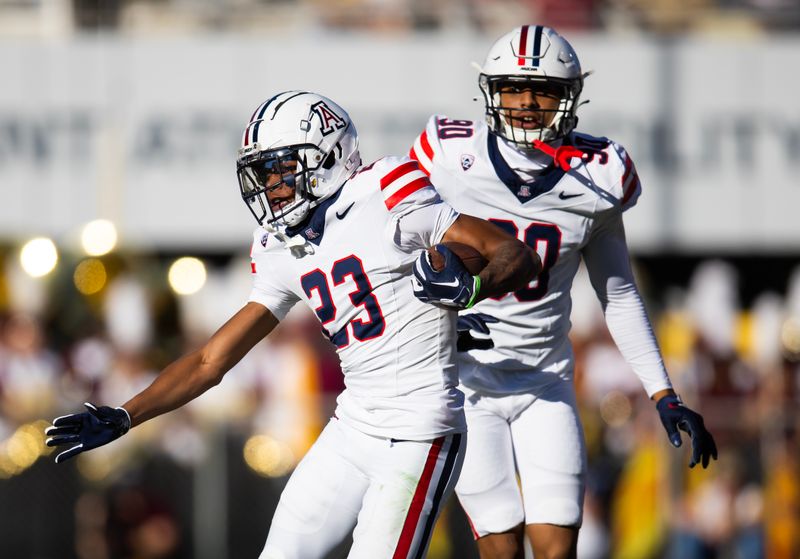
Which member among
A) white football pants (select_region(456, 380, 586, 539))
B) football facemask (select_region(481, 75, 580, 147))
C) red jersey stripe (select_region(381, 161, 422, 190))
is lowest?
white football pants (select_region(456, 380, 586, 539))

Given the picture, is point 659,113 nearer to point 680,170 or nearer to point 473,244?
point 680,170

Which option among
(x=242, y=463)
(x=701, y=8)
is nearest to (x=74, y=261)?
(x=242, y=463)

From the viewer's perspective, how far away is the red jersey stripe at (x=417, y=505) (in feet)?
14.5

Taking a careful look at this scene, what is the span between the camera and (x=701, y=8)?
1412 centimetres

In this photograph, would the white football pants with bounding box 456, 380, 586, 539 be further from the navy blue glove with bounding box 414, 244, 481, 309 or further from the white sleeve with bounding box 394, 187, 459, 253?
the navy blue glove with bounding box 414, 244, 481, 309

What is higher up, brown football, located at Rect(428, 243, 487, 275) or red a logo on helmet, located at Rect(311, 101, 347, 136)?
red a logo on helmet, located at Rect(311, 101, 347, 136)

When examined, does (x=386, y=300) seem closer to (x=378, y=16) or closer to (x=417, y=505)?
(x=417, y=505)

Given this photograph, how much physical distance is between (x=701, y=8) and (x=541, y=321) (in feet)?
32.0

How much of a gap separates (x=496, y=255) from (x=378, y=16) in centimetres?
997

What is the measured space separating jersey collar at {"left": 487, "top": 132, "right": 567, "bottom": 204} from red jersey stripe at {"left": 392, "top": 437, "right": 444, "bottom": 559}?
45.9 inches

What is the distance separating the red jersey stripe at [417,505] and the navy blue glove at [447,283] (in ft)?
2.07

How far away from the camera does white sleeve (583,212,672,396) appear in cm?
536

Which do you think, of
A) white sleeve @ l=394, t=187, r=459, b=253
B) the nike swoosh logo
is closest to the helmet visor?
the nike swoosh logo

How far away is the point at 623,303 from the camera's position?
17.9 ft
